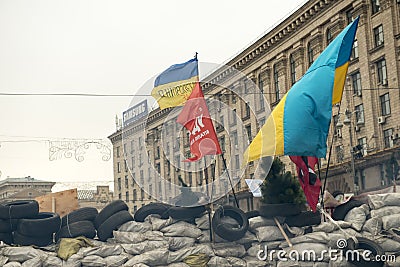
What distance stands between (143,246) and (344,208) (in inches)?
212

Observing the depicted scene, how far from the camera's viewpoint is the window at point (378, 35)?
38.6 m

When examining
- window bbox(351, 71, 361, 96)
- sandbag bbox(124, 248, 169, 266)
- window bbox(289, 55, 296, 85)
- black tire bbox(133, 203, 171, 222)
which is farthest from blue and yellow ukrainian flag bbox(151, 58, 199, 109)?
window bbox(289, 55, 296, 85)

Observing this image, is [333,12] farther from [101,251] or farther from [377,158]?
[101,251]

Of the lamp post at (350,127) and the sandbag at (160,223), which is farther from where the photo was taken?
the lamp post at (350,127)

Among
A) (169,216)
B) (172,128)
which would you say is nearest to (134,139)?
(172,128)

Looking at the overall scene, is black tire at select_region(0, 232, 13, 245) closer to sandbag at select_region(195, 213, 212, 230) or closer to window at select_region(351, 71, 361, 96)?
sandbag at select_region(195, 213, 212, 230)

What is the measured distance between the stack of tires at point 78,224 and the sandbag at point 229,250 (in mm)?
3404

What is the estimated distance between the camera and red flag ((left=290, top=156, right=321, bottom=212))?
17.7 meters

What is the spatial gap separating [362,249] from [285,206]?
2.38 meters

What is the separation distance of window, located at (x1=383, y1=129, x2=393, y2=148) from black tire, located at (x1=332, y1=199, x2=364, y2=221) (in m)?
19.9

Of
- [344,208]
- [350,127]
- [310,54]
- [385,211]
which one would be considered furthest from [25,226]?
[310,54]

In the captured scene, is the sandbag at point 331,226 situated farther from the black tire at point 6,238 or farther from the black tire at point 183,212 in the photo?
the black tire at point 6,238

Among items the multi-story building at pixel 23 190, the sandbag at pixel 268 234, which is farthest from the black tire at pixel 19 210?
the multi-story building at pixel 23 190

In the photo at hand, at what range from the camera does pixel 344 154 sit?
41.6 meters
